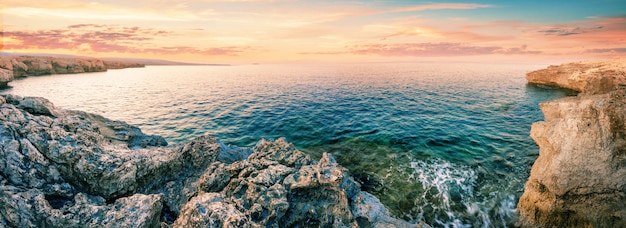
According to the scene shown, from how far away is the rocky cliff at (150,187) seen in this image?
711 cm

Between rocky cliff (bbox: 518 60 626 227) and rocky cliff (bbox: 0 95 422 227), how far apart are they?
Answer: 8187 millimetres

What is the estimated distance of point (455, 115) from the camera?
33.1 meters

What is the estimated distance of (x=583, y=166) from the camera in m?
10.8

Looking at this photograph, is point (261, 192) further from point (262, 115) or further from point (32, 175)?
point (262, 115)

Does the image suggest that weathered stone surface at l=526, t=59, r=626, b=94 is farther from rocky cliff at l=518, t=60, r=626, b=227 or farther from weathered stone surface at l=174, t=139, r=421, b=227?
weathered stone surface at l=174, t=139, r=421, b=227

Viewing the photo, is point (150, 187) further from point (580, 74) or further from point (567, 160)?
point (580, 74)

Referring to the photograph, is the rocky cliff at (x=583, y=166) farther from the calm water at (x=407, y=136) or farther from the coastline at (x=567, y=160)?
the calm water at (x=407, y=136)

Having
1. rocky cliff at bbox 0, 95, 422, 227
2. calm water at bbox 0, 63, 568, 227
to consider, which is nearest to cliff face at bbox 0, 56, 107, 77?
calm water at bbox 0, 63, 568, 227

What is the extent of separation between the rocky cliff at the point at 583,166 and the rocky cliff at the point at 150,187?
26.9 ft

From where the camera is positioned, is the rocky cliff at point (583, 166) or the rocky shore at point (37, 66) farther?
the rocky shore at point (37, 66)

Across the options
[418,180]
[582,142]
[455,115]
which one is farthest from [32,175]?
[455,115]

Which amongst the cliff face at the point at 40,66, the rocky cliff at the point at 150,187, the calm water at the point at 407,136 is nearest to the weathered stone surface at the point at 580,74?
the calm water at the point at 407,136

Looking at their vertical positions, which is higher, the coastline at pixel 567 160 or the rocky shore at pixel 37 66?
the rocky shore at pixel 37 66

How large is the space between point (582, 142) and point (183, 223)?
54.5ft
